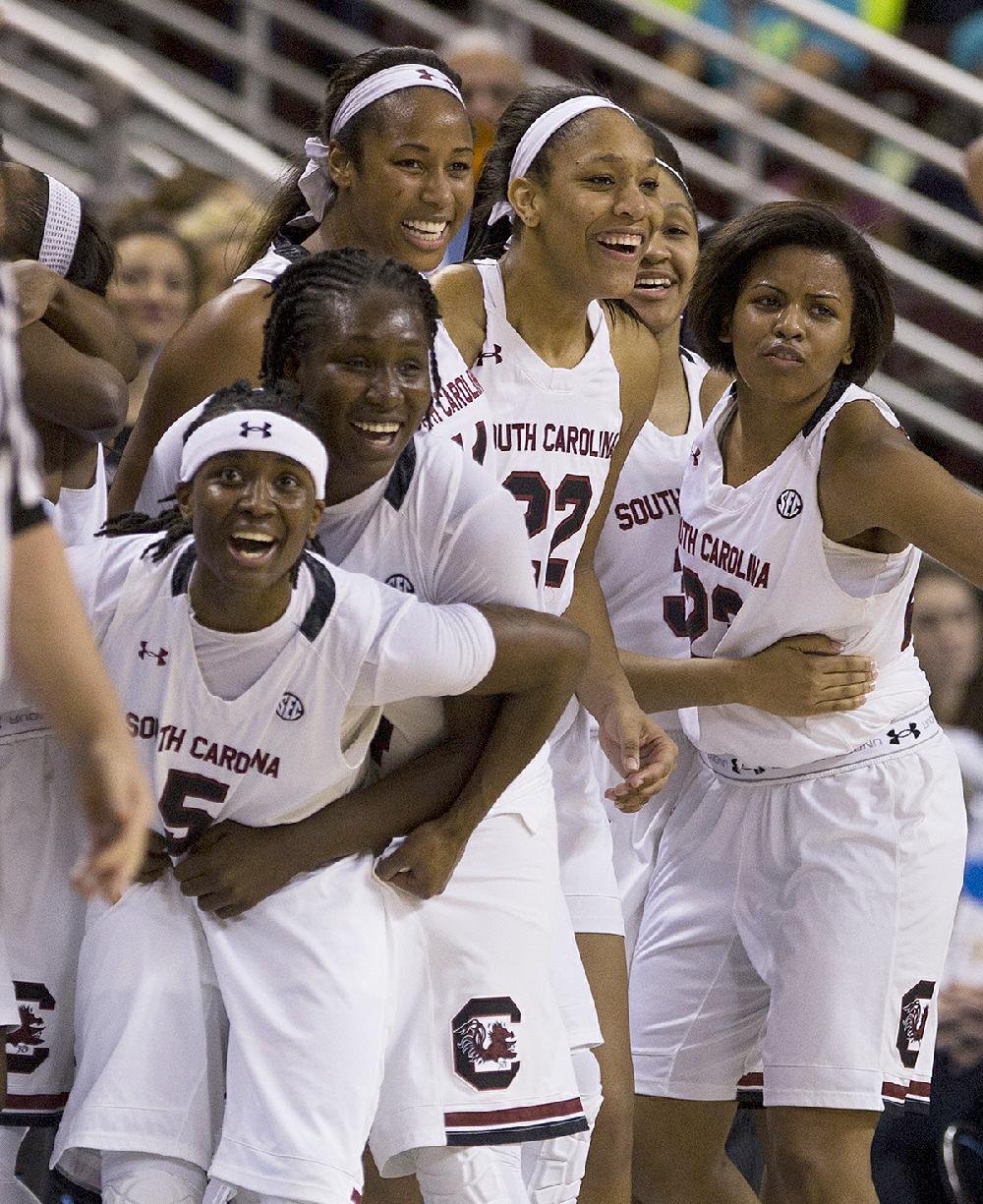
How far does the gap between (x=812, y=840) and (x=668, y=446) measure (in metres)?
0.94

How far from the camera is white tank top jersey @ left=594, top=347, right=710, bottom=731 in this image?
402cm

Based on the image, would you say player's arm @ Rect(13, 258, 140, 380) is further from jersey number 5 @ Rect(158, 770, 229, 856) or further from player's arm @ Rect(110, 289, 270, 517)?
jersey number 5 @ Rect(158, 770, 229, 856)

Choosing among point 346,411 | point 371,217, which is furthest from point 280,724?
point 371,217

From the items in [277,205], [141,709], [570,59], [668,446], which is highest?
[570,59]

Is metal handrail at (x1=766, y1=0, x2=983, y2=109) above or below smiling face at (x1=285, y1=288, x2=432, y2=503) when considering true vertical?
above

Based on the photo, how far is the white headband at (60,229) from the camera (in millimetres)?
3264

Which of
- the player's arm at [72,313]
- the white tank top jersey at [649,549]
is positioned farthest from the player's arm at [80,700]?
the white tank top jersey at [649,549]

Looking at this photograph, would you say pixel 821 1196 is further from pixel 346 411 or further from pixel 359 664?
pixel 346 411

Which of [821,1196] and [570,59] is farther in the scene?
[570,59]

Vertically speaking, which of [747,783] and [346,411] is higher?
[346,411]

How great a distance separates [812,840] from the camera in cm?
350

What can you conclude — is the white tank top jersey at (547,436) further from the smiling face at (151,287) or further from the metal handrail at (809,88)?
the metal handrail at (809,88)

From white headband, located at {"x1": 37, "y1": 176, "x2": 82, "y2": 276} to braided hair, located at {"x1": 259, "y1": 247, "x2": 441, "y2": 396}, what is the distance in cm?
40

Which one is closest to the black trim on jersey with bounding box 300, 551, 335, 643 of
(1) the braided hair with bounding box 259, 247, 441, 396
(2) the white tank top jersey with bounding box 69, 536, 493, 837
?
(2) the white tank top jersey with bounding box 69, 536, 493, 837
